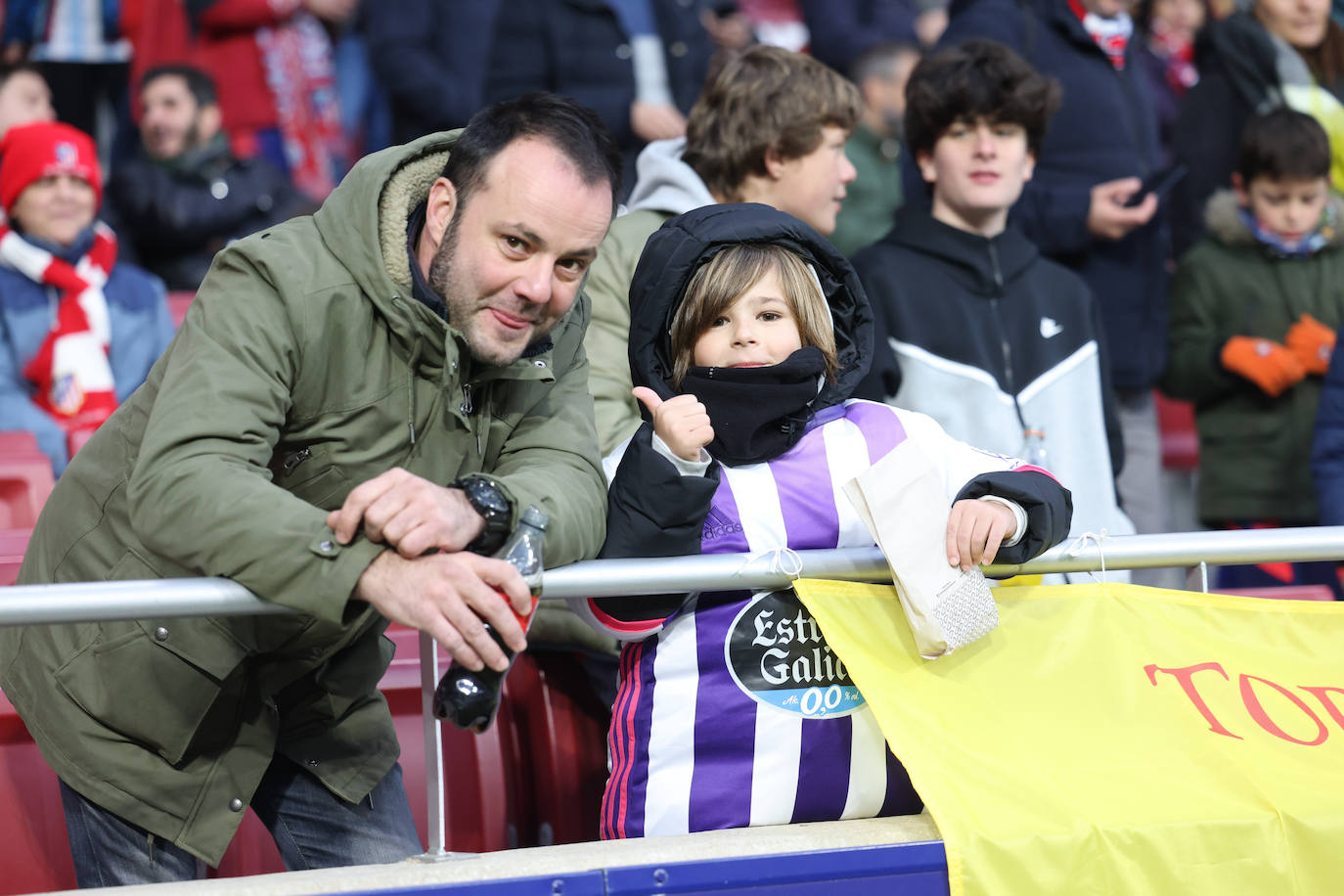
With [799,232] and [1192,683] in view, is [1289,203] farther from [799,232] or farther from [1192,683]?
[1192,683]

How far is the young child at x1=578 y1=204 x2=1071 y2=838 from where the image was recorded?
2707 mm

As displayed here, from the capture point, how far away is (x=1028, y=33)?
5.63m

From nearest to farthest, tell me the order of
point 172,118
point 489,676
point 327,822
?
point 489,676
point 327,822
point 172,118

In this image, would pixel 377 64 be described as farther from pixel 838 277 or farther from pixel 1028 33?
pixel 838 277

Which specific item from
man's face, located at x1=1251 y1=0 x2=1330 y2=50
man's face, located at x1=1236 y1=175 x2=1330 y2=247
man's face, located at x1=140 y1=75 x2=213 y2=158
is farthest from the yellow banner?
man's face, located at x1=140 y1=75 x2=213 y2=158

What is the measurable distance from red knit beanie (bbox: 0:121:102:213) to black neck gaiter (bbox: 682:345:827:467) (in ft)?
12.0

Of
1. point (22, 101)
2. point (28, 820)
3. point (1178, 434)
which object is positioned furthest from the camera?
point (1178, 434)

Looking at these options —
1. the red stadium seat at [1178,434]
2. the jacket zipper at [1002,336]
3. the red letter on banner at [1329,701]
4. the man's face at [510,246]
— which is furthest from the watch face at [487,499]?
the red stadium seat at [1178,434]

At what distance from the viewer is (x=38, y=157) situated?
5.66 metres

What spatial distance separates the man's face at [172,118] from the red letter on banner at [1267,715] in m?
4.94

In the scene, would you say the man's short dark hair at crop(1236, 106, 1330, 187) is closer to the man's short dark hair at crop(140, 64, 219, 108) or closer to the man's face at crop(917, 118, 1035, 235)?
the man's face at crop(917, 118, 1035, 235)

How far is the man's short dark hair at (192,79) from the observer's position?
637 cm

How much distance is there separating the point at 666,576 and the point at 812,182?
6.84 feet

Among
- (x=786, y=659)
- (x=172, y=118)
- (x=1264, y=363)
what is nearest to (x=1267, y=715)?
(x=786, y=659)
